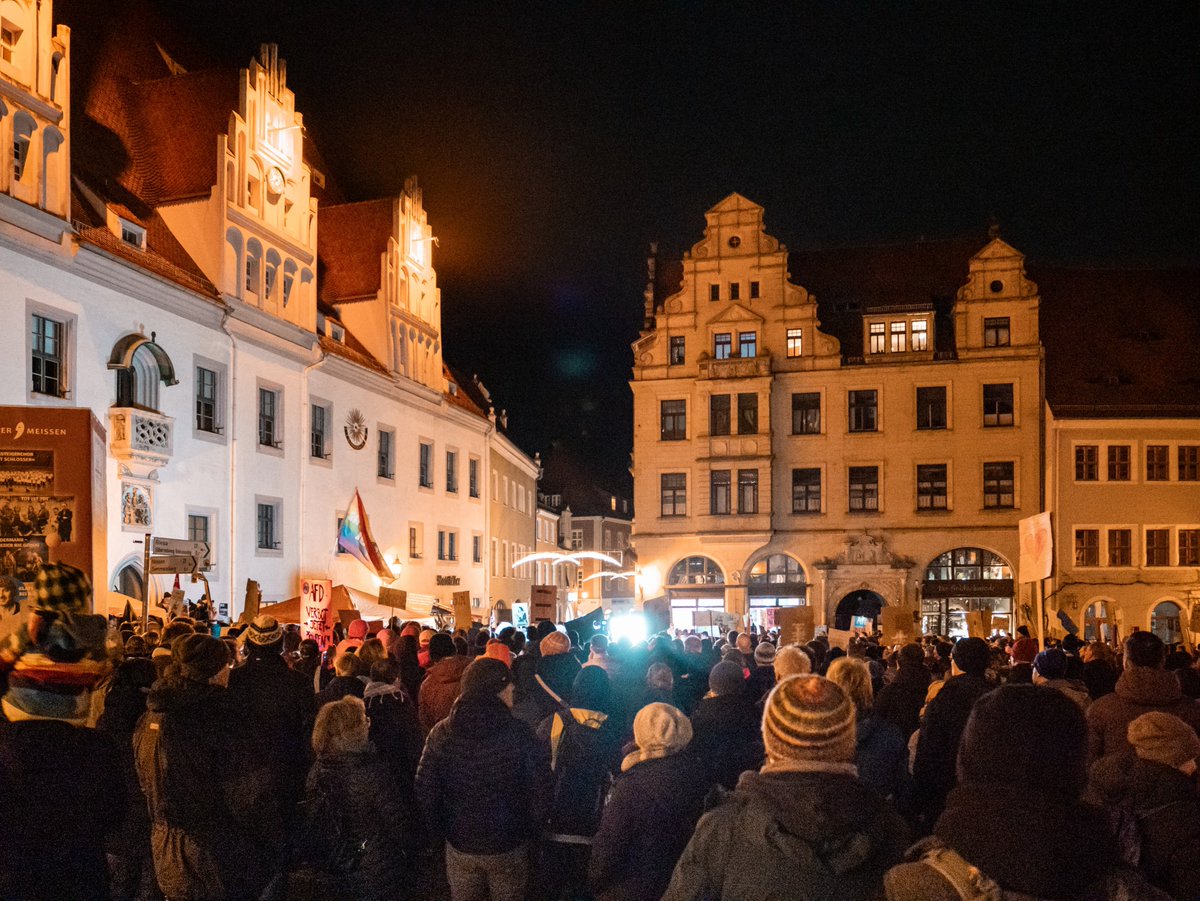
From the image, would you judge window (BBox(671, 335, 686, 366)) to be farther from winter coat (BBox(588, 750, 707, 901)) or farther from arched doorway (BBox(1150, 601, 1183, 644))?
winter coat (BBox(588, 750, 707, 901))

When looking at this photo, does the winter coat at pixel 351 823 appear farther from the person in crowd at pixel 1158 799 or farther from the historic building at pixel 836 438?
the historic building at pixel 836 438

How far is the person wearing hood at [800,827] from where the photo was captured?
11.2ft

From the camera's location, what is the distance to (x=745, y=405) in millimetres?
41625

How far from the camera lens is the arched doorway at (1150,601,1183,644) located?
1510 inches

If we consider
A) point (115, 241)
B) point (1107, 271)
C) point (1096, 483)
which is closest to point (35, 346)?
point (115, 241)

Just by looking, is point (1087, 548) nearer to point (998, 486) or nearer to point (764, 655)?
point (998, 486)

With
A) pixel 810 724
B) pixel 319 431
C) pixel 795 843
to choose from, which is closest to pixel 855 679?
pixel 810 724

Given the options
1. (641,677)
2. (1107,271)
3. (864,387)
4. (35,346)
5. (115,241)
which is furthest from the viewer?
(1107,271)

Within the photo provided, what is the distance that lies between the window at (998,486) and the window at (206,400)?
87.1 ft

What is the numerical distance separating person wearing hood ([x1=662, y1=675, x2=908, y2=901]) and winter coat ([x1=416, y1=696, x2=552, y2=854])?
2.25 metres

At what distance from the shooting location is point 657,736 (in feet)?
16.5

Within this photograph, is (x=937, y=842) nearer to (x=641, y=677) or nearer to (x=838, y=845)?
(x=838, y=845)

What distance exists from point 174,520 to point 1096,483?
2949cm

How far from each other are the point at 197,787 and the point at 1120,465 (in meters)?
38.6
